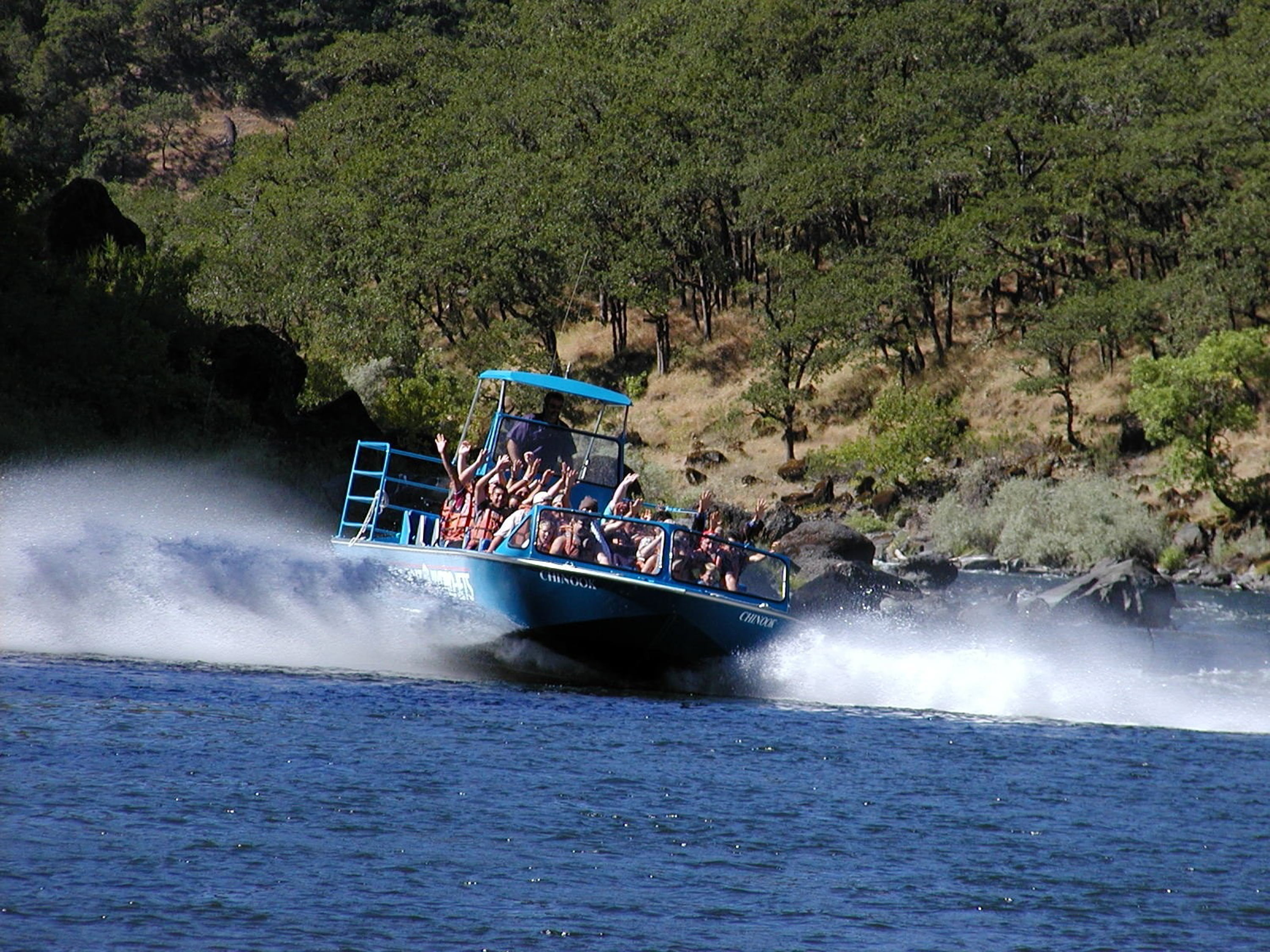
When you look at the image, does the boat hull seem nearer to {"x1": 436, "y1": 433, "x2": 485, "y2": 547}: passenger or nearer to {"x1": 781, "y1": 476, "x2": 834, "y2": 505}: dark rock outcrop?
{"x1": 436, "y1": 433, "x2": 485, "y2": 547}: passenger

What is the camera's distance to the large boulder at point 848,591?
42.8 meters

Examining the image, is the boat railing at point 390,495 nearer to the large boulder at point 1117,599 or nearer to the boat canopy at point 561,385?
the boat canopy at point 561,385

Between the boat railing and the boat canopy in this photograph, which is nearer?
the boat canopy

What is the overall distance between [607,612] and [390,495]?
73.1 ft

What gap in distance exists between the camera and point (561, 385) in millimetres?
24359

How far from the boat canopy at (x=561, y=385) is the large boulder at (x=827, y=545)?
2349 centimetres

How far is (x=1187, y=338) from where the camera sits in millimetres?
67562

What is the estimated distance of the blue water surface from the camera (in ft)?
39.4

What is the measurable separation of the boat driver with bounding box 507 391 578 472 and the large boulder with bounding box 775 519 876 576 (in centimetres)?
2366

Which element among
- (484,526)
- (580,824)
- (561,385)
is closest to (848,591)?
(561,385)

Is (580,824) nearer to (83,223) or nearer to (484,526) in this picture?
(484,526)

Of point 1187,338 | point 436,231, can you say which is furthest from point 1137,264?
point 436,231

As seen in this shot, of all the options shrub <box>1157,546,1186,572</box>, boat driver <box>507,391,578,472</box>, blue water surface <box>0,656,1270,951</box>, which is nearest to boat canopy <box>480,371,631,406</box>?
boat driver <box>507,391,578,472</box>

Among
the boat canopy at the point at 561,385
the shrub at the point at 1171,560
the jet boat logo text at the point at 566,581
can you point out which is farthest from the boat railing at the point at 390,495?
the shrub at the point at 1171,560
